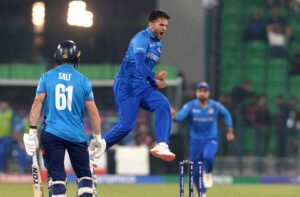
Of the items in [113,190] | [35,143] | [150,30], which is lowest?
[113,190]

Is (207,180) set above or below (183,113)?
below

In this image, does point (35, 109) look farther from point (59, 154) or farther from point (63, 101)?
point (59, 154)

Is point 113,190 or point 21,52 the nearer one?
point 113,190

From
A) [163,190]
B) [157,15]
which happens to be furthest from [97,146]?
[163,190]

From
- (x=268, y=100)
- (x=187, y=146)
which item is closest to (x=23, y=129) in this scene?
(x=187, y=146)

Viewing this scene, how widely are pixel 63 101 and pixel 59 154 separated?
549 mm

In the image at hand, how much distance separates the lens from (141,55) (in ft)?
37.3

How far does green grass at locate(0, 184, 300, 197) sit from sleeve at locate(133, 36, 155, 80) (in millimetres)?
5522

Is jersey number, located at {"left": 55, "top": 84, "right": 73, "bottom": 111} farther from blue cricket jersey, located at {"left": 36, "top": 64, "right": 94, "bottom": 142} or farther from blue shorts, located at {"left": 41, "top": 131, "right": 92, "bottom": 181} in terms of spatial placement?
blue shorts, located at {"left": 41, "top": 131, "right": 92, "bottom": 181}

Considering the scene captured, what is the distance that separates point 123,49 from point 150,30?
12.7m

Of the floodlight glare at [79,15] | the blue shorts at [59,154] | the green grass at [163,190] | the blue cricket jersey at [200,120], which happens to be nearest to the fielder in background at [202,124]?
the blue cricket jersey at [200,120]

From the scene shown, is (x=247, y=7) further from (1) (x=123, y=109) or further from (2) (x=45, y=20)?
(1) (x=123, y=109)

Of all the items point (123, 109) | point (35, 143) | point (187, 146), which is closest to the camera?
point (35, 143)

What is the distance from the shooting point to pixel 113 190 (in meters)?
19.4
